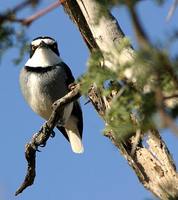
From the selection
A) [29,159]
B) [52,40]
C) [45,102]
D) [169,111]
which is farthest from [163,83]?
[52,40]

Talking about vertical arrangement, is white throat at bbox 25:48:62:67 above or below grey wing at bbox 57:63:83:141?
above

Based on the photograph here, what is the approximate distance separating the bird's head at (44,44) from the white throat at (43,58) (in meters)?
0.04

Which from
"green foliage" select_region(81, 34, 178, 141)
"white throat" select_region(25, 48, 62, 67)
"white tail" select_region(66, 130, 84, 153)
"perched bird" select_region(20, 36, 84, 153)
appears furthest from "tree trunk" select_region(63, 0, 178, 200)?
"white tail" select_region(66, 130, 84, 153)

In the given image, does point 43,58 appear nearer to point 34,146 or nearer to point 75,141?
point 75,141

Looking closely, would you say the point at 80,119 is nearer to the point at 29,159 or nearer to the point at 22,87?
the point at 22,87

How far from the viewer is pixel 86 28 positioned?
4.20 metres

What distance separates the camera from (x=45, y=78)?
6.09 metres

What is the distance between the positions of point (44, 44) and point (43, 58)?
0.22 metres

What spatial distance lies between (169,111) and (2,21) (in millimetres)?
586

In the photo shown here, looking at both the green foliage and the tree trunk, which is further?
the tree trunk

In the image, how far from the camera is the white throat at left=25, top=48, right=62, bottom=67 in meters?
6.21

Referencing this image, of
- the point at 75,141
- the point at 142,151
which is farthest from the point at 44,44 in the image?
the point at 142,151

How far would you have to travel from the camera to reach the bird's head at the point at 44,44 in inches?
252

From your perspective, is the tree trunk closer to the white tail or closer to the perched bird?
the perched bird
